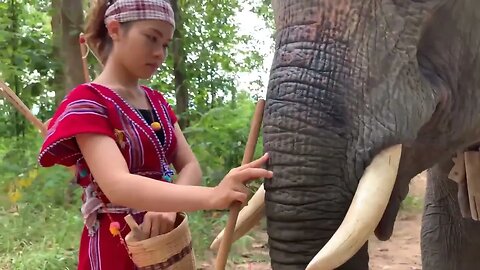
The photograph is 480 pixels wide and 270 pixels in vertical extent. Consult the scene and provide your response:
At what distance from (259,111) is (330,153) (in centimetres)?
22

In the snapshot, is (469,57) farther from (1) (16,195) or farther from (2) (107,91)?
(1) (16,195)

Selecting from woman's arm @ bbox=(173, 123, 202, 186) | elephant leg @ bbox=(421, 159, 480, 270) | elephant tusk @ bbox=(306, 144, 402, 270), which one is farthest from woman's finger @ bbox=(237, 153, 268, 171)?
elephant leg @ bbox=(421, 159, 480, 270)

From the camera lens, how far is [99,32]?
2.32 metres

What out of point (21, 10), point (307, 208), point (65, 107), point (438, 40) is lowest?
point (307, 208)

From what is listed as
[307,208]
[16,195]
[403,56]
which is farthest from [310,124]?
[16,195]

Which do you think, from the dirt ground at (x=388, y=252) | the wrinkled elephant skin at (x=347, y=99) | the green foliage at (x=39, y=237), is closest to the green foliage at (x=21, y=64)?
the green foliage at (x=39, y=237)

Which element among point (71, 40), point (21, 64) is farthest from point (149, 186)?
point (21, 64)

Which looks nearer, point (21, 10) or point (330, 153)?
point (330, 153)

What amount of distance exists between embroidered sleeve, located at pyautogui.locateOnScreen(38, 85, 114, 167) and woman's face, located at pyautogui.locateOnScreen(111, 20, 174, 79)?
137 mm

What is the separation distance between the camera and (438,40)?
2.28m

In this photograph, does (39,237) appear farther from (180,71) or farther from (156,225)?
(156,225)

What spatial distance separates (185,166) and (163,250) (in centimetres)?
Answer: 38

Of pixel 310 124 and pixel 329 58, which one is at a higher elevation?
pixel 329 58

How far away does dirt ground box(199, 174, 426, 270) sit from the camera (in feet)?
17.3
